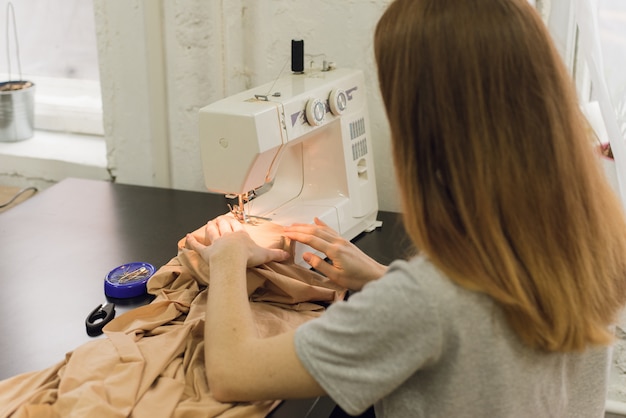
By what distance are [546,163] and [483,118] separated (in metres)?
0.09

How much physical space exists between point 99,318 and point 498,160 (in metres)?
0.78

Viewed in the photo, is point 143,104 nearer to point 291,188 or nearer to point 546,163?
point 291,188

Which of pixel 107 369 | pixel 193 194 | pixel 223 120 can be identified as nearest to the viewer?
pixel 107 369

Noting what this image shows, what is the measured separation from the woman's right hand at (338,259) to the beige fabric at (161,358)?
35 mm

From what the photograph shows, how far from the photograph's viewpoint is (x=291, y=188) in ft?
5.78

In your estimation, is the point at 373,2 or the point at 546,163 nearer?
the point at 546,163

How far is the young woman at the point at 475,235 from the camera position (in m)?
0.93

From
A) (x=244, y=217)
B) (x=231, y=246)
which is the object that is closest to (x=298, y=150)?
(x=244, y=217)

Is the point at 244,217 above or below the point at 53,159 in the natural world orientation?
above

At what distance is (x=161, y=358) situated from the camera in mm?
1183

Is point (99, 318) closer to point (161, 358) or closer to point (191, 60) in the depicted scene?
point (161, 358)

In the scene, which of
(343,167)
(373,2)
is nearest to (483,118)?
(343,167)

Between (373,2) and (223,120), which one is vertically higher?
(373,2)

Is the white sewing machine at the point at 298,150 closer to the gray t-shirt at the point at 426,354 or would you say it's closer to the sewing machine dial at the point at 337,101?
the sewing machine dial at the point at 337,101
